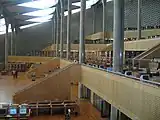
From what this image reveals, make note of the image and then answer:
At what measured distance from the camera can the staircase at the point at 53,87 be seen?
21.2m

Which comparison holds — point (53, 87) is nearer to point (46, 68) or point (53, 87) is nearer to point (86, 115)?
point (86, 115)

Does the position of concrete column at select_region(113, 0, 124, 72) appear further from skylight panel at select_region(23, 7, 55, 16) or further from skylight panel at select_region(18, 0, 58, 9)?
skylight panel at select_region(23, 7, 55, 16)

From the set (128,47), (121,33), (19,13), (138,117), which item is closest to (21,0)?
(19,13)

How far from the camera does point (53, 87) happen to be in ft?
71.0

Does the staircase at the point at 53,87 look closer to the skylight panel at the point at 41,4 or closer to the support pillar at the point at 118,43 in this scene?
the support pillar at the point at 118,43

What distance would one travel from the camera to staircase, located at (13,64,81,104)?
2117 cm

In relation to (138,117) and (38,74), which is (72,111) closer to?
(138,117)

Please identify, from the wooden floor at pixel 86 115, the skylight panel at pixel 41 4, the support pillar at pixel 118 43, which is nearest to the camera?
the support pillar at pixel 118 43

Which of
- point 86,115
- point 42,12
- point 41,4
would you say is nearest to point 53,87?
point 86,115

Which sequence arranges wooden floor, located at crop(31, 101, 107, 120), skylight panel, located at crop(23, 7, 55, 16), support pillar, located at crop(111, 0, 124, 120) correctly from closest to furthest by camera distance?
support pillar, located at crop(111, 0, 124, 120)
wooden floor, located at crop(31, 101, 107, 120)
skylight panel, located at crop(23, 7, 55, 16)

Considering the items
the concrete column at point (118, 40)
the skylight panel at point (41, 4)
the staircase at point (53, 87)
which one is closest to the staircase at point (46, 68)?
the skylight panel at point (41, 4)

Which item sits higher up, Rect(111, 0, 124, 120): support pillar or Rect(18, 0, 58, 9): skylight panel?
Rect(18, 0, 58, 9): skylight panel

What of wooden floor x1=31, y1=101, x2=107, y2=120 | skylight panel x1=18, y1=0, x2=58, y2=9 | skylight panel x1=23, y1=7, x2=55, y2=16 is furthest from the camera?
skylight panel x1=23, y1=7, x2=55, y2=16

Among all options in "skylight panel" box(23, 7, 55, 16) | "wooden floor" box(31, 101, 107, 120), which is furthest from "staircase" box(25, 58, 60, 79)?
"wooden floor" box(31, 101, 107, 120)
